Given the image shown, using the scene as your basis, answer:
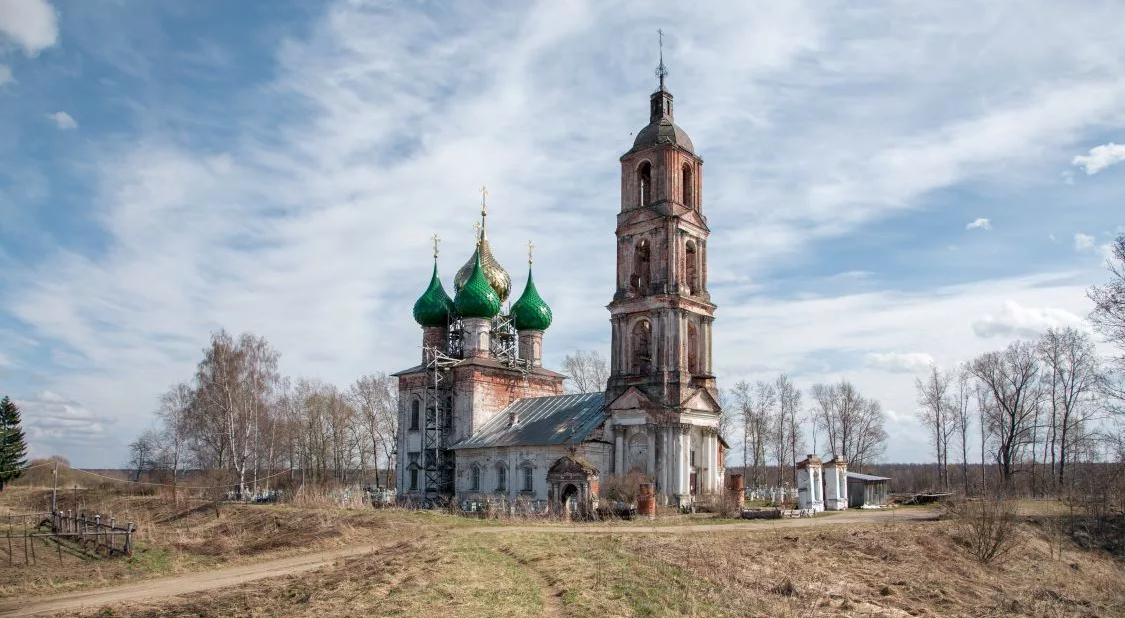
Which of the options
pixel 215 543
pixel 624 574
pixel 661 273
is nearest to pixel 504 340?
pixel 661 273

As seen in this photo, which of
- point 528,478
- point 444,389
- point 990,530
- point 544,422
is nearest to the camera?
point 990,530

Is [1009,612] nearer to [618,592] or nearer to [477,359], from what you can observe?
[618,592]

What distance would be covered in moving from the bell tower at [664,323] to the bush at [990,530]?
414 inches

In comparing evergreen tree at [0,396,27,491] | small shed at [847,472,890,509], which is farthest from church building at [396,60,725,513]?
evergreen tree at [0,396,27,491]

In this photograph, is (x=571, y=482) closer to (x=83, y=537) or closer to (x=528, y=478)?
(x=528, y=478)

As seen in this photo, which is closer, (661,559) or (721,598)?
(721,598)

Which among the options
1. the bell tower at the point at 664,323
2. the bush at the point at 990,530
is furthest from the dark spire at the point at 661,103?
the bush at the point at 990,530

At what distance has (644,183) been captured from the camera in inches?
1412

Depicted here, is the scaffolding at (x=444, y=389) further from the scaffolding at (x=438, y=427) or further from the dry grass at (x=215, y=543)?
the dry grass at (x=215, y=543)

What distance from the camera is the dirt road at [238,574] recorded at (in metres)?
15.2

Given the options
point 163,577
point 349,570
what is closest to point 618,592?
point 349,570

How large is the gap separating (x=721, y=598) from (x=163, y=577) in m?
11.8

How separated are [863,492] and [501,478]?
15.3m

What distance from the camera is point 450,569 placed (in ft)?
52.0
